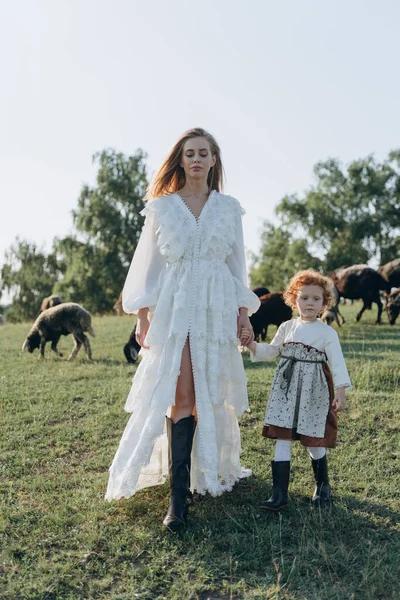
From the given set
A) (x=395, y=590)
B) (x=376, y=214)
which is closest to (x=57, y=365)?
(x=395, y=590)

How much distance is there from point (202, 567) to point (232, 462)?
3.85ft

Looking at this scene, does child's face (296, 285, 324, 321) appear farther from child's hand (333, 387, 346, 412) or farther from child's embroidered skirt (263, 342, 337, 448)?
child's hand (333, 387, 346, 412)

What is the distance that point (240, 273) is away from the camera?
479 centimetres

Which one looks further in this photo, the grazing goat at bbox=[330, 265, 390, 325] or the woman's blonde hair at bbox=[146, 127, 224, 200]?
the grazing goat at bbox=[330, 265, 390, 325]

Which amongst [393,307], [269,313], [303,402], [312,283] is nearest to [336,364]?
[303,402]

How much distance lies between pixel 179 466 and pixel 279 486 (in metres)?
0.75

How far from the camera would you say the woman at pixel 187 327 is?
174 inches

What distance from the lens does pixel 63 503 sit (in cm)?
487

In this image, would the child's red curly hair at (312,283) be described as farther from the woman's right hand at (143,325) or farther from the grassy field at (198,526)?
the grassy field at (198,526)

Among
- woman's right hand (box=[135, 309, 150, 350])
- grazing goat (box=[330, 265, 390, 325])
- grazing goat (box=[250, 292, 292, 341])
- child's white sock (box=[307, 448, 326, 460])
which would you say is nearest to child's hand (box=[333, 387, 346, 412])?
child's white sock (box=[307, 448, 326, 460])

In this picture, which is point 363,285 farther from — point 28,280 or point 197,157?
point 28,280

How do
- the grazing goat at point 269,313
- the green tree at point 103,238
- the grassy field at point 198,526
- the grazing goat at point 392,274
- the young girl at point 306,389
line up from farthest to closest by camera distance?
the green tree at point 103,238
the grazing goat at point 392,274
the grazing goat at point 269,313
the young girl at point 306,389
the grassy field at point 198,526

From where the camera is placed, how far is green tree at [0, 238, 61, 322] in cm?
5050

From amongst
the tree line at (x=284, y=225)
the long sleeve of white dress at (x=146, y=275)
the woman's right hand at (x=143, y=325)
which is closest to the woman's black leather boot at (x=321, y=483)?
the woman's right hand at (x=143, y=325)
